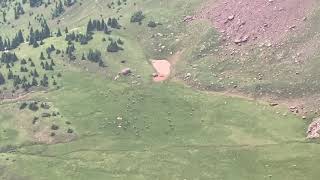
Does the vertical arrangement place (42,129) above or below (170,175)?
above

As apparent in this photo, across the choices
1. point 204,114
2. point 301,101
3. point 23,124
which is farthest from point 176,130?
point 23,124

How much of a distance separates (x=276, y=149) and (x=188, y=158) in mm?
23680

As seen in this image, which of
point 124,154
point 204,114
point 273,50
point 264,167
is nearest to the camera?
point 264,167

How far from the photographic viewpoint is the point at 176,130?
17425 centimetres

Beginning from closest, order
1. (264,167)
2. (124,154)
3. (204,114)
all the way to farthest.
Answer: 1. (264,167)
2. (124,154)
3. (204,114)

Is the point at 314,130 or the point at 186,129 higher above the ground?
the point at 186,129

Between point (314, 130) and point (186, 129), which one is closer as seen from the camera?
point (314, 130)

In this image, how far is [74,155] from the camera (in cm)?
16862

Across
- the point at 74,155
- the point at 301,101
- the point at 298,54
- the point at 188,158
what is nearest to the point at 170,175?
the point at 188,158

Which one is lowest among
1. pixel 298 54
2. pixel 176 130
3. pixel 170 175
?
pixel 170 175

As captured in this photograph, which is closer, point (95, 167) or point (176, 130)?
point (95, 167)

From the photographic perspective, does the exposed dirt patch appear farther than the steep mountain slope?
Yes

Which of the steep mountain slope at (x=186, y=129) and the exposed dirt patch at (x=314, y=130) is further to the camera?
the exposed dirt patch at (x=314, y=130)

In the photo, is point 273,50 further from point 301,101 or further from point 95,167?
point 95,167
